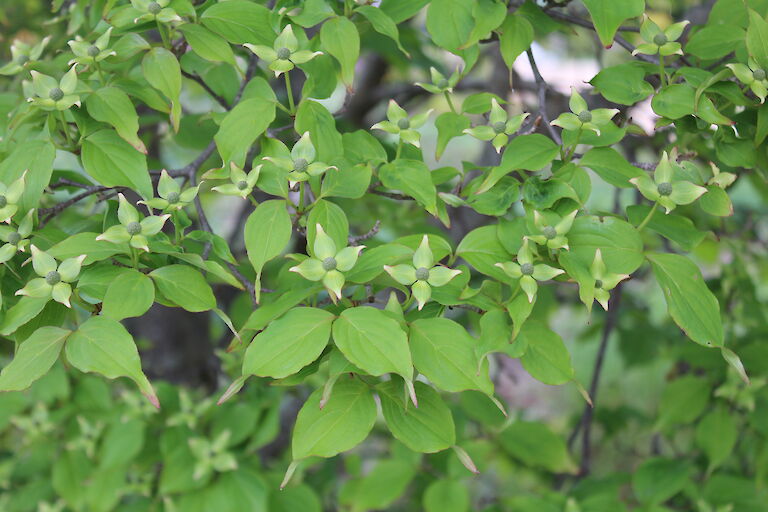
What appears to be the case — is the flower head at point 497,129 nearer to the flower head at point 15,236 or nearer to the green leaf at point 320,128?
the green leaf at point 320,128

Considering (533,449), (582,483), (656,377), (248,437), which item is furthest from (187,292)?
(656,377)

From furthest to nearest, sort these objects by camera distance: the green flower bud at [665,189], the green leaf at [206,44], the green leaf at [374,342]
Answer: the green leaf at [206,44]
the green flower bud at [665,189]
the green leaf at [374,342]

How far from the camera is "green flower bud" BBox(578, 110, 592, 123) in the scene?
2.79ft

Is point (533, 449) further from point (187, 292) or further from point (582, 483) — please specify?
point (187, 292)

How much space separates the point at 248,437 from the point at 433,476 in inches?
16.9

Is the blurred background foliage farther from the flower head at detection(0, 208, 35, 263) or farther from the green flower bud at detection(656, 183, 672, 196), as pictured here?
the green flower bud at detection(656, 183, 672, 196)

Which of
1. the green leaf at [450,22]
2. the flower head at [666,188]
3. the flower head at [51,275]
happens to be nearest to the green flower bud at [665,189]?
the flower head at [666,188]

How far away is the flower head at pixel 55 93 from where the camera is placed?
866mm

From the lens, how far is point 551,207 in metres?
0.87

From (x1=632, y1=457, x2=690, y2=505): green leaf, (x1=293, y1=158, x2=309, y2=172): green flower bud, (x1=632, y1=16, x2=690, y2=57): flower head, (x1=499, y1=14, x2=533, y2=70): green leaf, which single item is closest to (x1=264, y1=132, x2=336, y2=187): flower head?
(x1=293, y1=158, x2=309, y2=172): green flower bud

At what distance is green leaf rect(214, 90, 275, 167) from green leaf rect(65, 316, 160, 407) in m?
0.25

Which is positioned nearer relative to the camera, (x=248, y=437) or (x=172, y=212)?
(x=172, y=212)

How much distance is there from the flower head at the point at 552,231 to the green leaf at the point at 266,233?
0.29m

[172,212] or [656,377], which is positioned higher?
[172,212]
